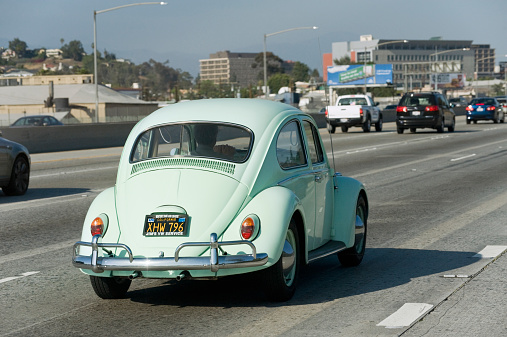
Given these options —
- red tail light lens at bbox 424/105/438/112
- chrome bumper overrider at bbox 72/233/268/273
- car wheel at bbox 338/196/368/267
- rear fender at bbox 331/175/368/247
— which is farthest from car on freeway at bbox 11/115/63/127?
chrome bumper overrider at bbox 72/233/268/273

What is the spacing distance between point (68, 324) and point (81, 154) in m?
25.4

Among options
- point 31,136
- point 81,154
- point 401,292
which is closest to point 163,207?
point 401,292

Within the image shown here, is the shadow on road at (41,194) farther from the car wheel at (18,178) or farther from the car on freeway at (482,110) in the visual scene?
the car on freeway at (482,110)

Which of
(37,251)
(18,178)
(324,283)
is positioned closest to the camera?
(324,283)

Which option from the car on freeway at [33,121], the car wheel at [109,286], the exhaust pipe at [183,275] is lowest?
the car wheel at [109,286]

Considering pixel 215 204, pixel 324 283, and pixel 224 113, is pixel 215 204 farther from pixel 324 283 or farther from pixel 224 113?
pixel 324 283

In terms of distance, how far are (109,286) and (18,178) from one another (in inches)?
379

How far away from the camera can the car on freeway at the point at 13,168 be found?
15953 millimetres

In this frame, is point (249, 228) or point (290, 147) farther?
point (290, 147)

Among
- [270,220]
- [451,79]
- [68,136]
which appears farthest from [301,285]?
[451,79]

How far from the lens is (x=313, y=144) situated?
8.55 metres

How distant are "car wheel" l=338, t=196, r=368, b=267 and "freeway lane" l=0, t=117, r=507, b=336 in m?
0.11

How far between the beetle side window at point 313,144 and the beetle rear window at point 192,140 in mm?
850

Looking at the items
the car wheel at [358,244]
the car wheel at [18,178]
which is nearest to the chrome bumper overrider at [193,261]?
the car wheel at [358,244]
